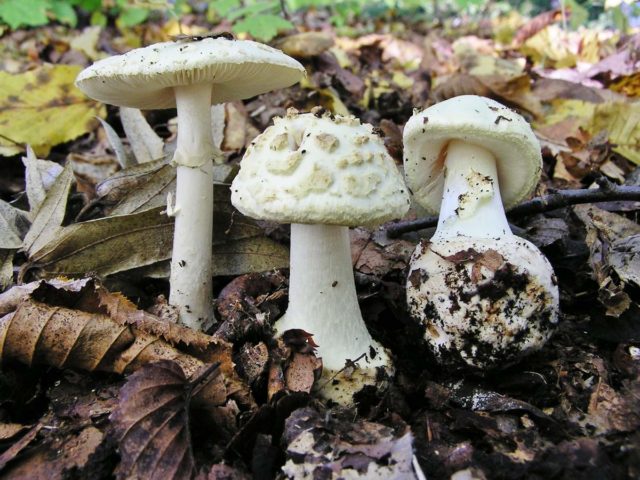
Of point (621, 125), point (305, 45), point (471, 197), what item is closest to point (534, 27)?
point (305, 45)

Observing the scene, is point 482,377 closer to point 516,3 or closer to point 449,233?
point 449,233

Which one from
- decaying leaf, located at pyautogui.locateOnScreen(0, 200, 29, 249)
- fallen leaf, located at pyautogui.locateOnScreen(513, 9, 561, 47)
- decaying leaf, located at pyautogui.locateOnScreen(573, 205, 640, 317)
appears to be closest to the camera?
decaying leaf, located at pyautogui.locateOnScreen(573, 205, 640, 317)

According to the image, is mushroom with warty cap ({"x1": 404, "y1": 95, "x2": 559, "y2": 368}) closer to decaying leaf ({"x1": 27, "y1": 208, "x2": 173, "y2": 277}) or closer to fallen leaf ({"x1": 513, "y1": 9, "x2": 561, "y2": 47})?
decaying leaf ({"x1": 27, "y1": 208, "x2": 173, "y2": 277})

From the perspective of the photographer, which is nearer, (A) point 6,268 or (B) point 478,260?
(B) point 478,260

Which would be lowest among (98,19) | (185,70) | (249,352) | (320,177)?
(98,19)

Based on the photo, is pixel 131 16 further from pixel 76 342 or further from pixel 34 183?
pixel 76 342

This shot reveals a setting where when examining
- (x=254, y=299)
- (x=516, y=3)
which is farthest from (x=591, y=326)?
(x=516, y=3)

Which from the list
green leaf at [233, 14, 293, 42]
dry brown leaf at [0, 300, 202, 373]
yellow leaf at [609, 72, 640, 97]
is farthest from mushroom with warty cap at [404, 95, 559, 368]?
yellow leaf at [609, 72, 640, 97]
